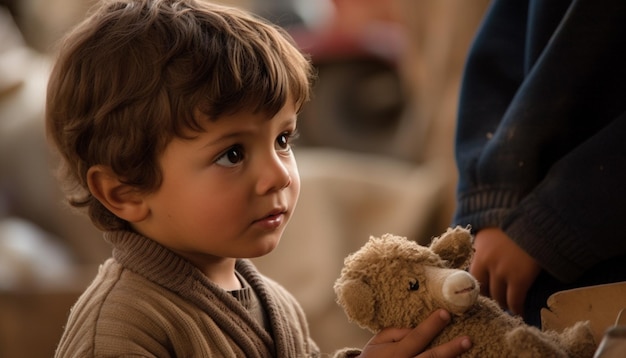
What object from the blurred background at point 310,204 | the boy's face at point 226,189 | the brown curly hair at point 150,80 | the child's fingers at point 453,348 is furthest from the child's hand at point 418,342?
the blurred background at point 310,204

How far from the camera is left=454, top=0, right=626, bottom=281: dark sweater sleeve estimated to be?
4.19 ft

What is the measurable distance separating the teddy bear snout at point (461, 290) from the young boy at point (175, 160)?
0.37 feet

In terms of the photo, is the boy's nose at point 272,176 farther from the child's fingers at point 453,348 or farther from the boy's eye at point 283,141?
the child's fingers at point 453,348

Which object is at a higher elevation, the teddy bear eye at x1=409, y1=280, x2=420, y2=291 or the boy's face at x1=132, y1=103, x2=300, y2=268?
the boy's face at x1=132, y1=103, x2=300, y2=268

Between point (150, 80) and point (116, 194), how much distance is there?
17cm

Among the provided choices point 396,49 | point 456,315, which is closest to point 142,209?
point 456,315

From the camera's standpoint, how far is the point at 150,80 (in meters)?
1.21

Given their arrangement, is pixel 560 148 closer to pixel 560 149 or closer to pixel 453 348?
pixel 560 149

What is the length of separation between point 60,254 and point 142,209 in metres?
2.61

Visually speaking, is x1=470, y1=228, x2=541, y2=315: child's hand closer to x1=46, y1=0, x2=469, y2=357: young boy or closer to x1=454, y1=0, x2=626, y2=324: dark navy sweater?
x1=454, y1=0, x2=626, y2=324: dark navy sweater

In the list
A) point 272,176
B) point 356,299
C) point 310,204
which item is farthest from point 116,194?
point 310,204

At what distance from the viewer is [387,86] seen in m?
6.10

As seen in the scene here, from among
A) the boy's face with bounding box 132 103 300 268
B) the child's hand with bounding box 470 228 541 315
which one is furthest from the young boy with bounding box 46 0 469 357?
the child's hand with bounding box 470 228 541 315

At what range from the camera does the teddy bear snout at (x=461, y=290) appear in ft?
3.53
